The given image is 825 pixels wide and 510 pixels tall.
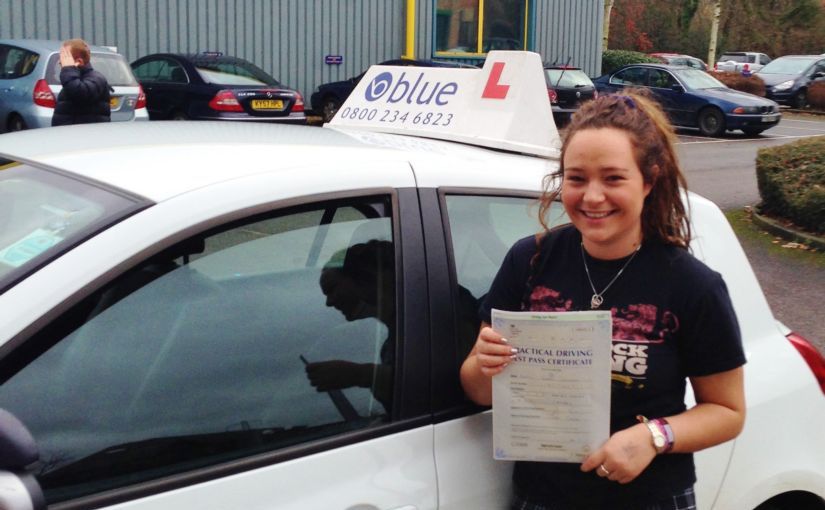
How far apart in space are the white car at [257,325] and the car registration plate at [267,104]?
14041 mm

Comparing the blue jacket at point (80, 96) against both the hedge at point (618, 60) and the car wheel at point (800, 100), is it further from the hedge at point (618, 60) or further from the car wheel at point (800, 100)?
the car wheel at point (800, 100)

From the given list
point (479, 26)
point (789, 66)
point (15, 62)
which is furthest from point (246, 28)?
point (789, 66)

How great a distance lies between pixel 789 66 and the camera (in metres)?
32.3

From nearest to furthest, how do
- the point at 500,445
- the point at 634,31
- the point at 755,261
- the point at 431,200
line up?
the point at 500,445, the point at 431,200, the point at 755,261, the point at 634,31

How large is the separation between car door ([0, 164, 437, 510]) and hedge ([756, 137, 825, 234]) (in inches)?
332

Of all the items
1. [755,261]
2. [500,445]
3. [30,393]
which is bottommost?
[755,261]

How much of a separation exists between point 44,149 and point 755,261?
799 cm

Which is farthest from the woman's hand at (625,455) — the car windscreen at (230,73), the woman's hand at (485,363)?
the car windscreen at (230,73)

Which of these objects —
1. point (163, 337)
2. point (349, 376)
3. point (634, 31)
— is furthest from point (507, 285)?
point (634, 31)

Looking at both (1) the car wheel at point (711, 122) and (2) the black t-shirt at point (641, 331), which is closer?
(2) the black t-shirt at point (641, 331)

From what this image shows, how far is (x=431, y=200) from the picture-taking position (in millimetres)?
2383

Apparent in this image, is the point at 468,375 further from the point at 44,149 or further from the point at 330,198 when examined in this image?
the point at 44,149

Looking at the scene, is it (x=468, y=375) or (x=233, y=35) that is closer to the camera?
(x=468, y=375)

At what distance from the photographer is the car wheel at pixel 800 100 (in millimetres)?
30906
